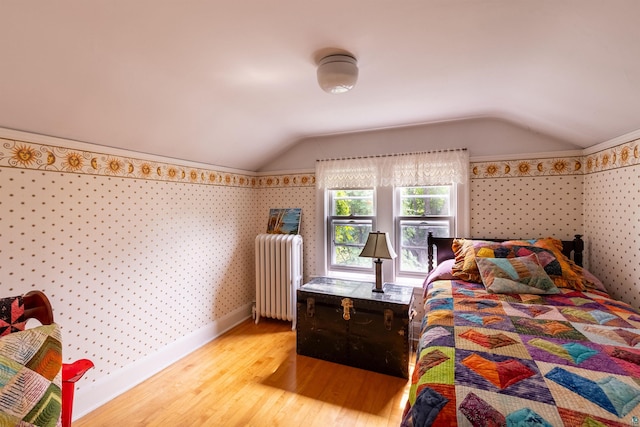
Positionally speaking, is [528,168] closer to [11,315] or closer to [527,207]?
[527,207]

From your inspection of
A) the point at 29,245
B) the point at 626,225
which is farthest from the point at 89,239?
the point at 626,225

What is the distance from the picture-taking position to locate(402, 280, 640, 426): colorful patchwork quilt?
2.79ft

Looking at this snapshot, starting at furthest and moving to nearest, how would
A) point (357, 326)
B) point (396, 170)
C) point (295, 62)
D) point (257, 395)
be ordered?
point (396, 170) → point (357, 326) → point (257, 395) → point (295, 62)

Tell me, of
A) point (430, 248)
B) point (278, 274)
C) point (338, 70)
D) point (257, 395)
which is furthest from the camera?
point (278, 274)

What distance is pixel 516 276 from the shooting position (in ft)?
6.34

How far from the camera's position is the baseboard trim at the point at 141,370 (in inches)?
73.6

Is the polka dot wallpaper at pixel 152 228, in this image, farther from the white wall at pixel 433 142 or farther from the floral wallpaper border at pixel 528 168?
the white wall at pixel 433 142

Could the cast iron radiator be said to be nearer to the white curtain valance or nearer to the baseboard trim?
the baseboard trim

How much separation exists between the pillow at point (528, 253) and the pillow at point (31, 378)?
2.47 metres

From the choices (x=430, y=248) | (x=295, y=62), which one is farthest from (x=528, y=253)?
(x=295, y=62)

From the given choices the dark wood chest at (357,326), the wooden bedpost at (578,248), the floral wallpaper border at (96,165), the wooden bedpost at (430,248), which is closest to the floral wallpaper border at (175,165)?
the floral wallpaper border at (96,165)

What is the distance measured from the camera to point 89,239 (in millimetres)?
1938

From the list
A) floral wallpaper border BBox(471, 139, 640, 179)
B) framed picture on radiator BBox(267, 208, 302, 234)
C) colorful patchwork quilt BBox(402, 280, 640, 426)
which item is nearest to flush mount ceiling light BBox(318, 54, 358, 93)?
colorful patchwork quilt BBox(402, 280, 640, 426)

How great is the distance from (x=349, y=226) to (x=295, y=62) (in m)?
2.02
